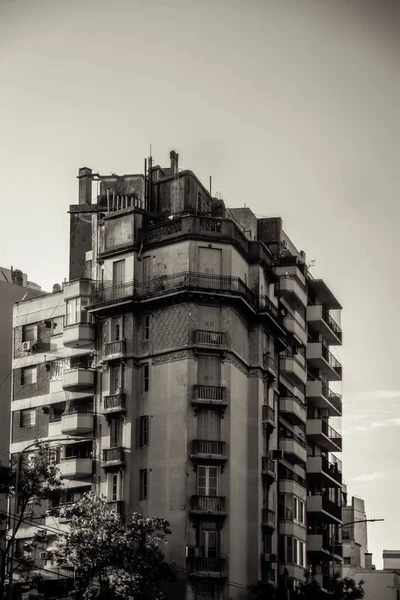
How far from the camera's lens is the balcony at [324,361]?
362 feet

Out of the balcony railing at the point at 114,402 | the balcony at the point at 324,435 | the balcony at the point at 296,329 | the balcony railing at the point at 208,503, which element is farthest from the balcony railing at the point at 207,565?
the balcony at the point at 324,435

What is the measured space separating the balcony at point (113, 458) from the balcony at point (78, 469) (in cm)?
173

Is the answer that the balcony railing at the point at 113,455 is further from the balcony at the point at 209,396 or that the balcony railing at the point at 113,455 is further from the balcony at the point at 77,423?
the balcony at the point at 209,396

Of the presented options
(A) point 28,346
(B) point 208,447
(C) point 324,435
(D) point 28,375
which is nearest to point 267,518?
(B) point 208,447

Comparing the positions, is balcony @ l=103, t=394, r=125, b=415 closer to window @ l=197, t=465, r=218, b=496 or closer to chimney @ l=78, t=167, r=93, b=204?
window @ l=197, t=465, r=218, b=496

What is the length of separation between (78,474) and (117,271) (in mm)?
14236

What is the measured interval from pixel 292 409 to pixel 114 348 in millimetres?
16366

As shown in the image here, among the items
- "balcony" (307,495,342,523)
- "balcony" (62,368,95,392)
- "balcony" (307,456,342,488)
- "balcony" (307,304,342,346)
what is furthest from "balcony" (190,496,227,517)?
"balcony" (307,304,342,346)

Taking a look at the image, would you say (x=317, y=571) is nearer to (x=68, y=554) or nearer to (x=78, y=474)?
(x=78, y=474)

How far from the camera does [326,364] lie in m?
112

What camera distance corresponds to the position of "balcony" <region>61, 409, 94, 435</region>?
92.0 metres

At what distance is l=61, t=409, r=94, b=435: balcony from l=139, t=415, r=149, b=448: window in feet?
13.6

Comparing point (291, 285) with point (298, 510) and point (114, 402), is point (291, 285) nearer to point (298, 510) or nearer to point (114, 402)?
point (298, 510)

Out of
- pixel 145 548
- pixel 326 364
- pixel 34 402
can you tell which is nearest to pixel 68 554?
pixel 145 548
